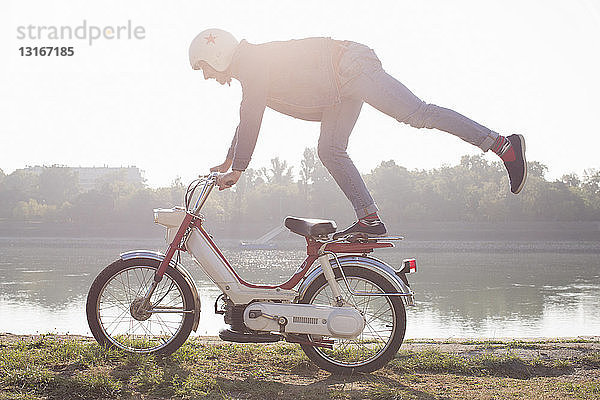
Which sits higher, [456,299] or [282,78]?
[282,78]

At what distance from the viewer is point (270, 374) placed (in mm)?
4105

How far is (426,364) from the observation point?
4.43 metres

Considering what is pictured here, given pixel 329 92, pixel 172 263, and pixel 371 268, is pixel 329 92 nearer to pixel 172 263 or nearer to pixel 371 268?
pixel 371 268

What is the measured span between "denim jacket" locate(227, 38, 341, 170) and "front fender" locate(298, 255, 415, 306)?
0.82 meters

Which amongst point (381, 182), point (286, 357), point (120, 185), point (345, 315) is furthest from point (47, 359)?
point (120, 185)

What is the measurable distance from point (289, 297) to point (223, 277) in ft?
1.47

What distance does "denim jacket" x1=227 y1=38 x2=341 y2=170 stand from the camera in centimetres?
420

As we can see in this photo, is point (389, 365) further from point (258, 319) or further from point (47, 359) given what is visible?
point (47, 359)

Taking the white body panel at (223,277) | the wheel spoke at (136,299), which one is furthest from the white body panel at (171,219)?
the wheel spoke at (136,299)

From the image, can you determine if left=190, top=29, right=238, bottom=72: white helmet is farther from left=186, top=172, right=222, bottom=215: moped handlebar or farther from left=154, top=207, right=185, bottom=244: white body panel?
left=154, top=207, right=185, bottom=244: white body panel

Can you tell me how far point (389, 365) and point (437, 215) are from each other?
231ft

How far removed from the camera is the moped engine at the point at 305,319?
4082 mm

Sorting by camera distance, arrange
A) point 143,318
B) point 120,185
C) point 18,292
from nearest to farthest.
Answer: point 143,318 → point 18,292 → point 120,185

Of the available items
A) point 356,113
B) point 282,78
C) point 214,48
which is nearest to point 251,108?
point 282,78
